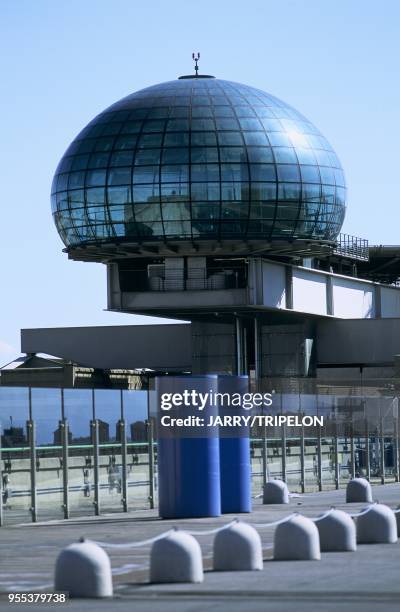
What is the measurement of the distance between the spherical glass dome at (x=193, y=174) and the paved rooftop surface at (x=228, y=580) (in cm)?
6102

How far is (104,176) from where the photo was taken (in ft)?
298

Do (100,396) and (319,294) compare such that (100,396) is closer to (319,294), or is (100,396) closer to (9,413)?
(9,413)

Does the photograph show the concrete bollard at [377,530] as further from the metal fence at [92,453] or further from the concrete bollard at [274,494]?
the concrete bollard at [274,494]

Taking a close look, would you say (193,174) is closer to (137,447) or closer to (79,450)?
(137,447)

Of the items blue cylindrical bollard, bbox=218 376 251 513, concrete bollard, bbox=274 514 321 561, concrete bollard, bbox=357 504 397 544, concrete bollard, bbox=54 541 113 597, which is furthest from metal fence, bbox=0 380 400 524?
concrete bollard, bbox=54 541 113 597

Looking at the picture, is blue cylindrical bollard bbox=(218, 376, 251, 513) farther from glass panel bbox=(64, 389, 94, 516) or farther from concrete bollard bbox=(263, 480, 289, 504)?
concrete bollard bbox=(263, 480, 289, 504)

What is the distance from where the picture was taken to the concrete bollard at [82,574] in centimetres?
1739

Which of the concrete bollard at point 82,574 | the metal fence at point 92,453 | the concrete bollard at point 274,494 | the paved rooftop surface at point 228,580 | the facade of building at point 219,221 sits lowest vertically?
the paved rooftop surface at point 228,580

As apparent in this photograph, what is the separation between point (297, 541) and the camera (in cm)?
2152

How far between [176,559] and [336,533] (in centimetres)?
473

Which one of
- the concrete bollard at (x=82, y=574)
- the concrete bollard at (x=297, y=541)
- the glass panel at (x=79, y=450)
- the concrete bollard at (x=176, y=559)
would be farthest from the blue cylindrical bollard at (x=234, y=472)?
the concrete bollard at (x=82, y=574)

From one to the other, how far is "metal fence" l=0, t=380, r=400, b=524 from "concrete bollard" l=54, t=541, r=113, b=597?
13.7 m

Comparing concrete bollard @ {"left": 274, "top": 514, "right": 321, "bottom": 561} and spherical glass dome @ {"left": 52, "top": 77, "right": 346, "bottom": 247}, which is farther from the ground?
spherical glass dome @ {"left": 52, "top": 77, "right": 346, "bottom": 247}

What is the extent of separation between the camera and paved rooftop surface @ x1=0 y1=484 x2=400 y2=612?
16.7 metres
